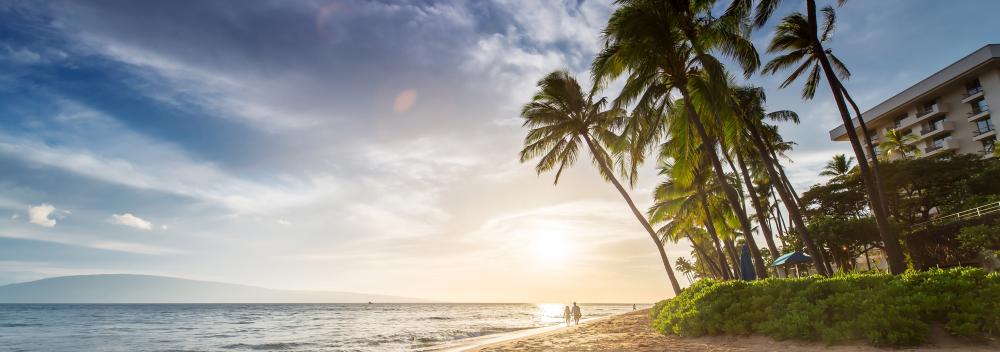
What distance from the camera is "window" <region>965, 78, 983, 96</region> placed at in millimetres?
41750

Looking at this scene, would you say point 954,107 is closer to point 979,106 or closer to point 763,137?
point 979,106

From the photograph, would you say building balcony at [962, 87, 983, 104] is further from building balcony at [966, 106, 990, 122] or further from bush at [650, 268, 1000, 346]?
bush at [650, 268, 1000, 346]

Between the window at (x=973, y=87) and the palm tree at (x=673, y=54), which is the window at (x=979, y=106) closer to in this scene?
the window at (x=973, y=87)

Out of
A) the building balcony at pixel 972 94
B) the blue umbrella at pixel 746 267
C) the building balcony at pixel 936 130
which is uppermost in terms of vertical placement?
the building balcony at pixel 972 94

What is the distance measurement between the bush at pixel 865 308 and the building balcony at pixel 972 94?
4951cm

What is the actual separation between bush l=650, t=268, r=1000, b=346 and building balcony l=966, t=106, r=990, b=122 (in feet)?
161

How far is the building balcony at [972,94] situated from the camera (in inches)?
1628

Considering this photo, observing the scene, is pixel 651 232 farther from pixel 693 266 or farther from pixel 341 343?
pixel 693 266

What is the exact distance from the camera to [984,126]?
42.4 metres

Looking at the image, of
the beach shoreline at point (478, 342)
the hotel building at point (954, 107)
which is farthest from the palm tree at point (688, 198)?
the hotel building at point (954, 107)

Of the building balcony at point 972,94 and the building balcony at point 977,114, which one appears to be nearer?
the building balcony at point 977,114

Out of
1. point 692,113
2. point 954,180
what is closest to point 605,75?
point 692,113

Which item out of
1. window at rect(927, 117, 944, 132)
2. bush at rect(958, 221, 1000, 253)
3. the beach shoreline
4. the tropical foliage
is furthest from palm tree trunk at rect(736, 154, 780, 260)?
window at rect(927, 117, 944, 132)

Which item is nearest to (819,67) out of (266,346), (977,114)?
(266,346)
